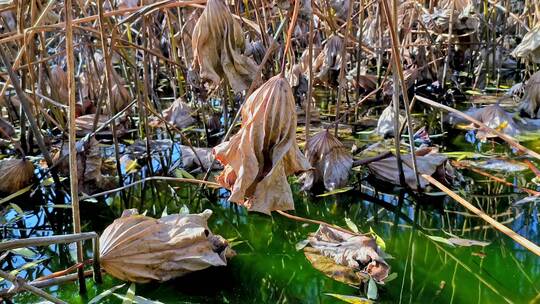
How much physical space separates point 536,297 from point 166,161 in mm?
1150

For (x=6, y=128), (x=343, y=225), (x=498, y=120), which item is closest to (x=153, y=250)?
(x=343, y=225)

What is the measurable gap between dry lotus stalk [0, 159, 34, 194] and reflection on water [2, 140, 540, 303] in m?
0.06

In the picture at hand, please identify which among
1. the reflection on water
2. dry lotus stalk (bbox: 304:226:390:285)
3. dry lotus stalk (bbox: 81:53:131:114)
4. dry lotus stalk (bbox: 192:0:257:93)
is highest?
dry lotus stalk (bbox: 192:0:257:93)

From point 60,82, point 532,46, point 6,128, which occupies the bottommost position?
point 6,128

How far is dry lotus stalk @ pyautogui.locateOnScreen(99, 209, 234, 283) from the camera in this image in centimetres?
103

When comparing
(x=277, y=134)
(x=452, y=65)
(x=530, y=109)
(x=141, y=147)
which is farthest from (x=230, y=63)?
(x=452, y=65)

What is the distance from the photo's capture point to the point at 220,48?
47.7 inches

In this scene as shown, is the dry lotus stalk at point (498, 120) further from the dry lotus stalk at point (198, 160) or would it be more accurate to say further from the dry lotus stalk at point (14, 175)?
the dry lotus stalk at point (14, 175)

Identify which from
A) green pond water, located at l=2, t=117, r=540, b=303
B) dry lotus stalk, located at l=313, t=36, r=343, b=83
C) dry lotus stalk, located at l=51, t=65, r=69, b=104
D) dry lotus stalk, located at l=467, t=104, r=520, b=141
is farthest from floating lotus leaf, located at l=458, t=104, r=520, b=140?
dry lotus stalk, located at l=51, t=65, r=69, b=104

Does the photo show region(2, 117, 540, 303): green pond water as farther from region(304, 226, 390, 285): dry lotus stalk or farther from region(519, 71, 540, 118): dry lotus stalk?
region(519, 71, 540, 118): dry lotus stalk

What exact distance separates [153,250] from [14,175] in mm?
699

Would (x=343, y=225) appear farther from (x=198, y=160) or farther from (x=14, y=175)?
(x=14, y=175)

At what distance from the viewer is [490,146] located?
1866 mm

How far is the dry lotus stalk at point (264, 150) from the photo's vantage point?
3.09ft
